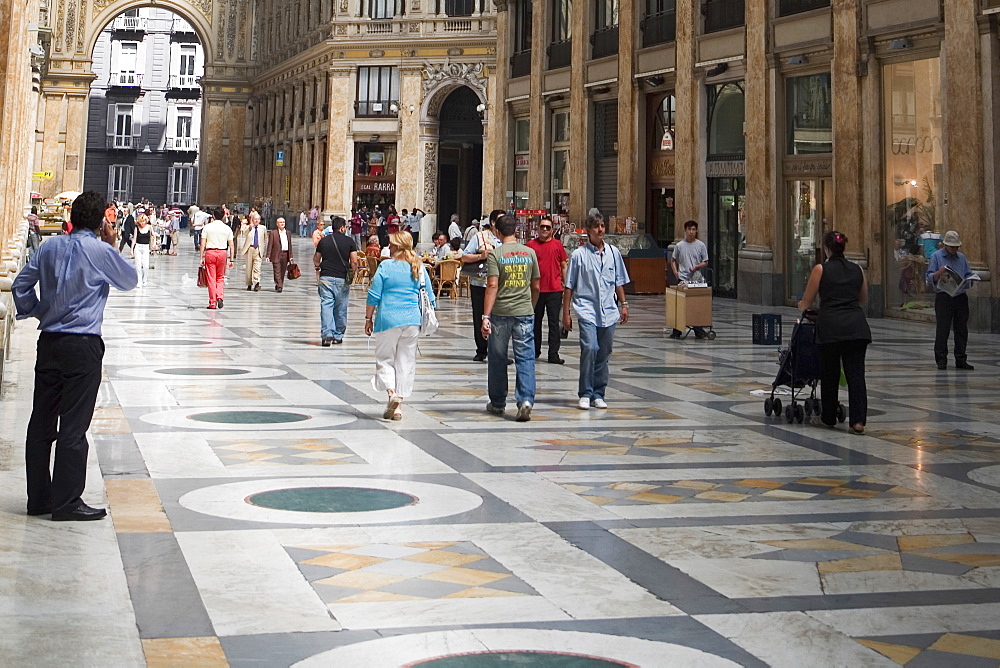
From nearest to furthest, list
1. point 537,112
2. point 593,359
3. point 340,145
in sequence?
point 593,359 < point 537,112 < point 340,145

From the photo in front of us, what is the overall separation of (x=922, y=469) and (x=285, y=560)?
476cm

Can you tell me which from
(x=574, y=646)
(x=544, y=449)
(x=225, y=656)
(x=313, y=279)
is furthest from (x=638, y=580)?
(x=313, y=279)

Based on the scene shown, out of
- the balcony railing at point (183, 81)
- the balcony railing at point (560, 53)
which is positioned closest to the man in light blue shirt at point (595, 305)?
the balcony railing at point (560, 53)

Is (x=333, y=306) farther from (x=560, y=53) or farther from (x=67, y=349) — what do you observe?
(x=560, y=53)

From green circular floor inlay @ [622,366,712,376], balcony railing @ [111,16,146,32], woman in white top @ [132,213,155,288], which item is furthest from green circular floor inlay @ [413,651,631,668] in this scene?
balcony railing @ [111,16,146,32]

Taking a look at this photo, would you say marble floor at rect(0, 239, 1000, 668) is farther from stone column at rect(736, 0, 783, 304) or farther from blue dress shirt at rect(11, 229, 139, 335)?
stone column at rect(736, 0, 783, 304)

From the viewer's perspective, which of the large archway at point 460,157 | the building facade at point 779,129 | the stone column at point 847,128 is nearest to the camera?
the building facade at point 779,129

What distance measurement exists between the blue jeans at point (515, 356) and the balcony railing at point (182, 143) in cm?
7889

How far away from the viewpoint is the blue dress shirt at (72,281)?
711cm

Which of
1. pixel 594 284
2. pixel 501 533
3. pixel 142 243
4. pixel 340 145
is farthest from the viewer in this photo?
pixel 340 145

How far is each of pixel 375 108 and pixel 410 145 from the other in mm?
2791

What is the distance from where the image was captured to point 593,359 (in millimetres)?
11844

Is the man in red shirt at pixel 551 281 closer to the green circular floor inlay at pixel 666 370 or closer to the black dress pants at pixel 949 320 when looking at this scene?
the green circular floor inlay at pixel 666 370

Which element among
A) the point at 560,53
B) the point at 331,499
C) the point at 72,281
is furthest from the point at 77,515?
the point at 560,53
